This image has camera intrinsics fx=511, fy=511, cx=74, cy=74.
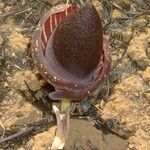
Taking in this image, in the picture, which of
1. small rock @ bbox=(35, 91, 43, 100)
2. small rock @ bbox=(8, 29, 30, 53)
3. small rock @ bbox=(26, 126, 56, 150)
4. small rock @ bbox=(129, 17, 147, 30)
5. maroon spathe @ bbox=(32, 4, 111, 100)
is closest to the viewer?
maroon spathe @ bbox=(32, 4, 111, 100)

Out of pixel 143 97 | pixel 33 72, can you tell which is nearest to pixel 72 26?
pixel 33 72

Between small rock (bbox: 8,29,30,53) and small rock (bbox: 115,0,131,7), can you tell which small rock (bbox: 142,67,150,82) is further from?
small rock (bbox: 8,29,30,53)

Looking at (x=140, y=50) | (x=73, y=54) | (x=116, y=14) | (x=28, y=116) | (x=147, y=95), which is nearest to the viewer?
(x=73, y=54)

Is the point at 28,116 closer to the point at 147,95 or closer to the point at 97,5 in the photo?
the point at 147,95

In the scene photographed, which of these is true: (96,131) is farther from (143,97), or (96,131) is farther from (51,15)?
(51,15)

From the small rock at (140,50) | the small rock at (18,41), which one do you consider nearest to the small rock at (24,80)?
the small rock at (18,41)

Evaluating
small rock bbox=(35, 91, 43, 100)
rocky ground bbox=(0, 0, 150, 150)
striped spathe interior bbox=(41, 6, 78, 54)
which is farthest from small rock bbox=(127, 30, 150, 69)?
small rock bbox=(35, 91, 43, 100)

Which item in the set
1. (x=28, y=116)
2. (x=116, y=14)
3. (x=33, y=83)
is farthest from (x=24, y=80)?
(x=116, y=14)
